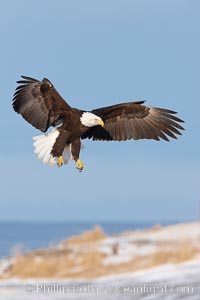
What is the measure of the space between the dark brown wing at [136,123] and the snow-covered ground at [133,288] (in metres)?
1.67

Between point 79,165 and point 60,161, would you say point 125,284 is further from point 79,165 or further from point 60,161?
point 79,165

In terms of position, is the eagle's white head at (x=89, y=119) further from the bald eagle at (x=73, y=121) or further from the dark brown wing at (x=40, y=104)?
the dark brown wing at (x=40, y=104)

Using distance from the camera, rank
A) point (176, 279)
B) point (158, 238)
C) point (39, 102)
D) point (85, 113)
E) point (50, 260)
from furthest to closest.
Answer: point (158, 238) → point (50, 260) → point (176, 279) → point (39, 102) → point (85, 113)

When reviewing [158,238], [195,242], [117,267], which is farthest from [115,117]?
[158,238]

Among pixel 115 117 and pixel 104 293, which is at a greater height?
pixel 115 117

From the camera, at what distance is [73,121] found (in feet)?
28.9

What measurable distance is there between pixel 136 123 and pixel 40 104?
124 centimetres

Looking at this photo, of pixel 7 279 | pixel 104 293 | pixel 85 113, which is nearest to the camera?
pixel 85 113

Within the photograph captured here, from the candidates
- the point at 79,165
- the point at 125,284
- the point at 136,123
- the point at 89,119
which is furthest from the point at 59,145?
the point at 125,284

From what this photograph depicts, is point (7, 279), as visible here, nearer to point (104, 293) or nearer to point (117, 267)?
point (117, 267)

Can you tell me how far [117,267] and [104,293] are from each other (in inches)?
160

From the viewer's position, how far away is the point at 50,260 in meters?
15.2

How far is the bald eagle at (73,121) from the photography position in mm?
8758

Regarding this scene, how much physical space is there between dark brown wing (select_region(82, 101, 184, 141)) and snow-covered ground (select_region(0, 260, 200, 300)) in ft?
5.46
